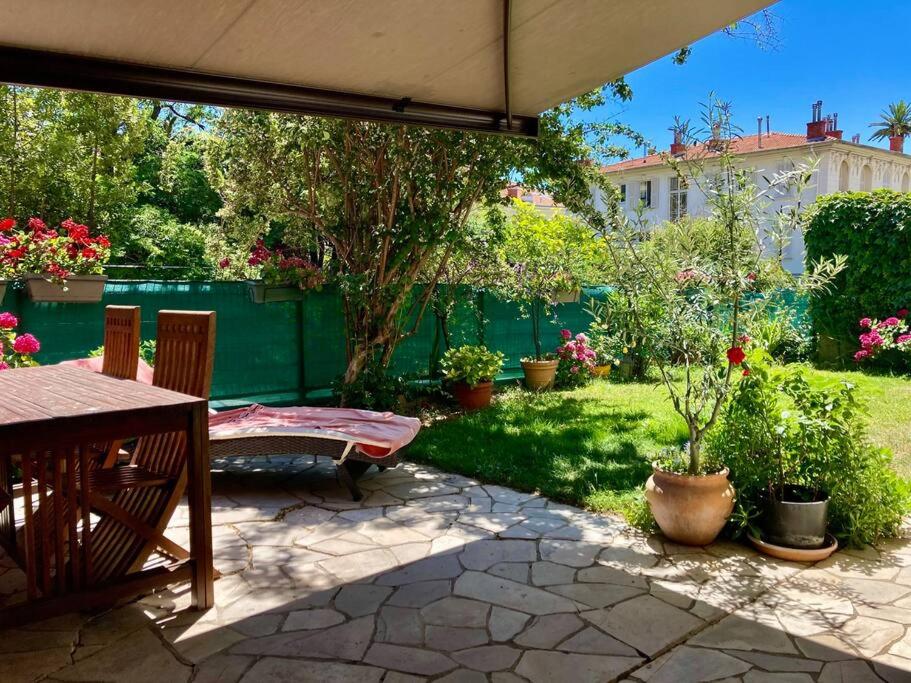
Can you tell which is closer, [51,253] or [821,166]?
[51,253]

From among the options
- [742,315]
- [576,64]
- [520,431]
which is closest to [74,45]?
[576,64]

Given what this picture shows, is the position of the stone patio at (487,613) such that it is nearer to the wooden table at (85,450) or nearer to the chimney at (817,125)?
the wooden table at (85,450)

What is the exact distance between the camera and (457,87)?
4027 mm

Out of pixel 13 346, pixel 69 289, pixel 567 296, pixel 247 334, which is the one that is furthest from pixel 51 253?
pixel 567 296

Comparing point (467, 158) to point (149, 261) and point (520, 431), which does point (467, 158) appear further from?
point (149, 261)

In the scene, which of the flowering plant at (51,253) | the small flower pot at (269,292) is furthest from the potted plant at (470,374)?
the flowering plant at (51,253)

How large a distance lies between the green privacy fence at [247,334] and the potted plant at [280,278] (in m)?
0.17

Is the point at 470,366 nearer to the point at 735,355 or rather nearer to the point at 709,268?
the point at 709,268

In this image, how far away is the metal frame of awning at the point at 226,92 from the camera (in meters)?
3.18

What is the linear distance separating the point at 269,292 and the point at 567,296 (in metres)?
4.76

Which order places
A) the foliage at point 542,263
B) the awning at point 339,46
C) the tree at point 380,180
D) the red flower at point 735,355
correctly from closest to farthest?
the awning at point 339,46 < the red flower at point 735,355 < the tree at point 380,180 < the foliage at point 542,263

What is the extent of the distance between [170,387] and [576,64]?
9.17ft

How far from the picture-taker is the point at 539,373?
9953 millimetres

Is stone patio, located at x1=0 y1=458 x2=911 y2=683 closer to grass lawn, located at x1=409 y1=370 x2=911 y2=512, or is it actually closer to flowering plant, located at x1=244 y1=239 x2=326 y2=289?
grass lawn, located at x1=409 y1=370 x2=911 y2=512
